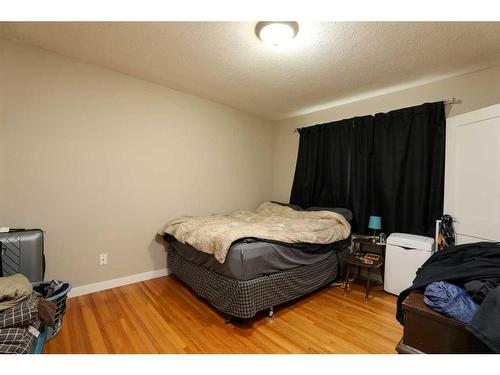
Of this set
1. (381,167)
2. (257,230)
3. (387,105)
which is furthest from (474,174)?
(257,230)

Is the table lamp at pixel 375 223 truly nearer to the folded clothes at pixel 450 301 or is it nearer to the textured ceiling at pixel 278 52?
the textured ceiling at pixel 278 52

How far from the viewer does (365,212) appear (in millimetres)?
2951

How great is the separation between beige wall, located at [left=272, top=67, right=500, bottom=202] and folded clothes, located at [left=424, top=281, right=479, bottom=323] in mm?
2203

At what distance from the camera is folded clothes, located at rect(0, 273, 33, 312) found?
1.01m

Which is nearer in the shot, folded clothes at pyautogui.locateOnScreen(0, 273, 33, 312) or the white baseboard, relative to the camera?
folded clothes at pyautogui.locateOnScreen(0, 273, 33, 312)

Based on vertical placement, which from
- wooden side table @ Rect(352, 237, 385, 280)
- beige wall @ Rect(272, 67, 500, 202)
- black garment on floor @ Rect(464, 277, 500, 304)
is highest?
beige wall @ Rect(272, 67, 500, 202)

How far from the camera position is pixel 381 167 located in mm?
2836

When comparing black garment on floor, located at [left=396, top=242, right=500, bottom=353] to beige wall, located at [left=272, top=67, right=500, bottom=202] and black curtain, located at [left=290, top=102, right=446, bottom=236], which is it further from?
beige wall, located at [left=272, top=67, right=500, bottom=202]

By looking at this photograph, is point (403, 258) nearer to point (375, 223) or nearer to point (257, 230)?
point (375, 223)

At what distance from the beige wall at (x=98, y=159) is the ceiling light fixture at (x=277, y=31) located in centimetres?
158

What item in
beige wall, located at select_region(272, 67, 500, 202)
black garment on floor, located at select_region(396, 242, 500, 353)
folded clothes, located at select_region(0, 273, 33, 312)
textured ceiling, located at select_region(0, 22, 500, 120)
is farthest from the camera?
beige wall, located at select_region(272, 67, 500, 202)

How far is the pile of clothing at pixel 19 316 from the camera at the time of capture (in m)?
0.88

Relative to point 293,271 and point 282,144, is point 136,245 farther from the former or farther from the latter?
point 282,144

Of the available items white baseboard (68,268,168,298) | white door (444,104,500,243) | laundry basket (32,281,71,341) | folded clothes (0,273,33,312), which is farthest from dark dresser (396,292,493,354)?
white baseboard (68,268,168,298)
